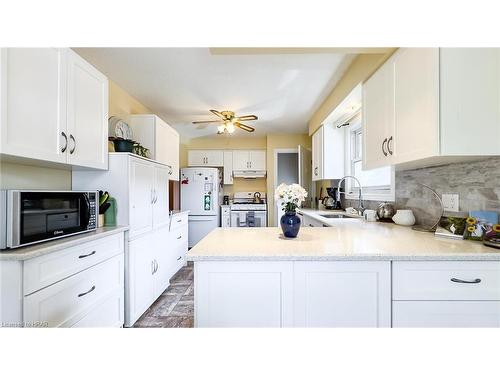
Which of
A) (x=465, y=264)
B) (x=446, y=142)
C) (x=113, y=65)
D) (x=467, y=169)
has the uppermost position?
(x=113, y=65)

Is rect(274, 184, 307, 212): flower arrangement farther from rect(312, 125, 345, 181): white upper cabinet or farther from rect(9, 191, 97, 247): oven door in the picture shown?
rect(312, 125, 345, 181): white upper cabinet

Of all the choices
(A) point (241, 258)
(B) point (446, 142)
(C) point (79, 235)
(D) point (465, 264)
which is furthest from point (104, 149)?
(D) point (465, 264)

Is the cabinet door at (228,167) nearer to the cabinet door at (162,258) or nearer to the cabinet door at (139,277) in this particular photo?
the cabinet door at (162,258)

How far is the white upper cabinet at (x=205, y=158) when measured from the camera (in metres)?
5.14

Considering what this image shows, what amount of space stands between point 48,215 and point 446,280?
84.7 inches

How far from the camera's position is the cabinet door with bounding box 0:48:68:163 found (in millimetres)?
1096

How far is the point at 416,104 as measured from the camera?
131 cm

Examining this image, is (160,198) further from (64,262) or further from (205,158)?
(205,158)

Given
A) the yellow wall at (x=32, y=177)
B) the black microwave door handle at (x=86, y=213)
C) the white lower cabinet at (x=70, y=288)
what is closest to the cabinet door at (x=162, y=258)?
the white lower cabinet at (x=70, y=288)

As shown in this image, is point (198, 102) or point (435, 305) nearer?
point (435, 305)

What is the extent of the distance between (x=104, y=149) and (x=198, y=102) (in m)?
1.65

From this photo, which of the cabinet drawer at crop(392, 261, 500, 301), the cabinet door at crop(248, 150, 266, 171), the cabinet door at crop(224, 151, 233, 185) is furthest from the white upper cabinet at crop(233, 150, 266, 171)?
the cabinet drawer at crop(392, 261, 500, 301)

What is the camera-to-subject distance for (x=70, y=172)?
1.89 m
